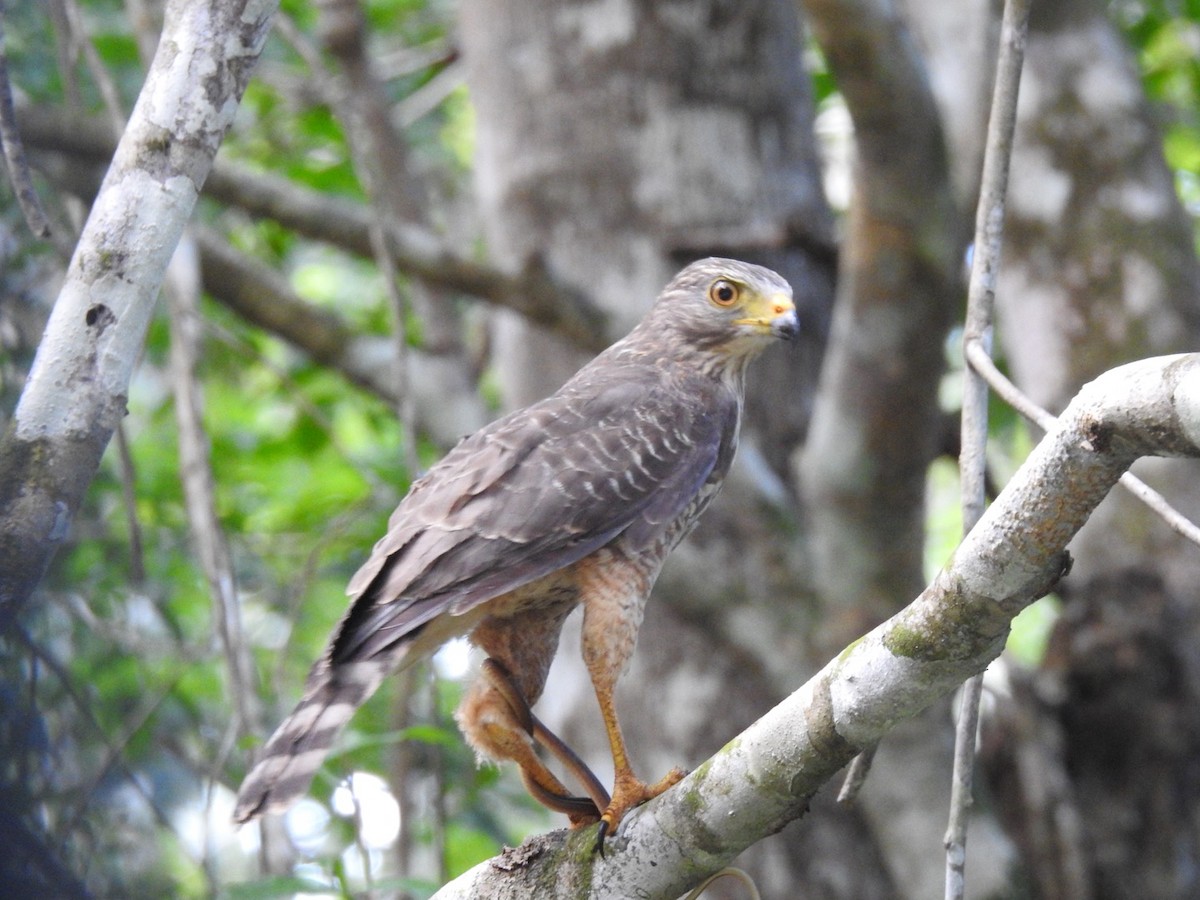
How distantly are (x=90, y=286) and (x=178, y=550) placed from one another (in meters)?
4.10

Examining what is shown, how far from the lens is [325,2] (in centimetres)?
582

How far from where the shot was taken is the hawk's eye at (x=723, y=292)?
390 cm

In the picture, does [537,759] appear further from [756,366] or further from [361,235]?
[756,366]

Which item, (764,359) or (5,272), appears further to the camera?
(764,359)

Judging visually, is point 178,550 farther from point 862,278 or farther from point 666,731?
point 862,278

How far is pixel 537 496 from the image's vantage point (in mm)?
3197

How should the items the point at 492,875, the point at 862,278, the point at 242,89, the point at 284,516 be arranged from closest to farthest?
the point at 242,89, the point at 492,875, the point at 862,278, the point at 284,516

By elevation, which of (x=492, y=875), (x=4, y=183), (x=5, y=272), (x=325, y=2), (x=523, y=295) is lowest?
(x=492, y=875)

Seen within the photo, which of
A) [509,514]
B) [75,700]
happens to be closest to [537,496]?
[509,514]

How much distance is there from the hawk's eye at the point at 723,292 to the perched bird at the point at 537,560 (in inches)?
4.9

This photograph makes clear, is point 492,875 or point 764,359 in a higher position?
point 764,359

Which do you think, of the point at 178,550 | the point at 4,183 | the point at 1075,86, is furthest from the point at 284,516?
the point at 1075,86

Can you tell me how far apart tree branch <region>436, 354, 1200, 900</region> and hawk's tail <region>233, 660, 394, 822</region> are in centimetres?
46

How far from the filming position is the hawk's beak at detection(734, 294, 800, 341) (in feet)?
12.1
